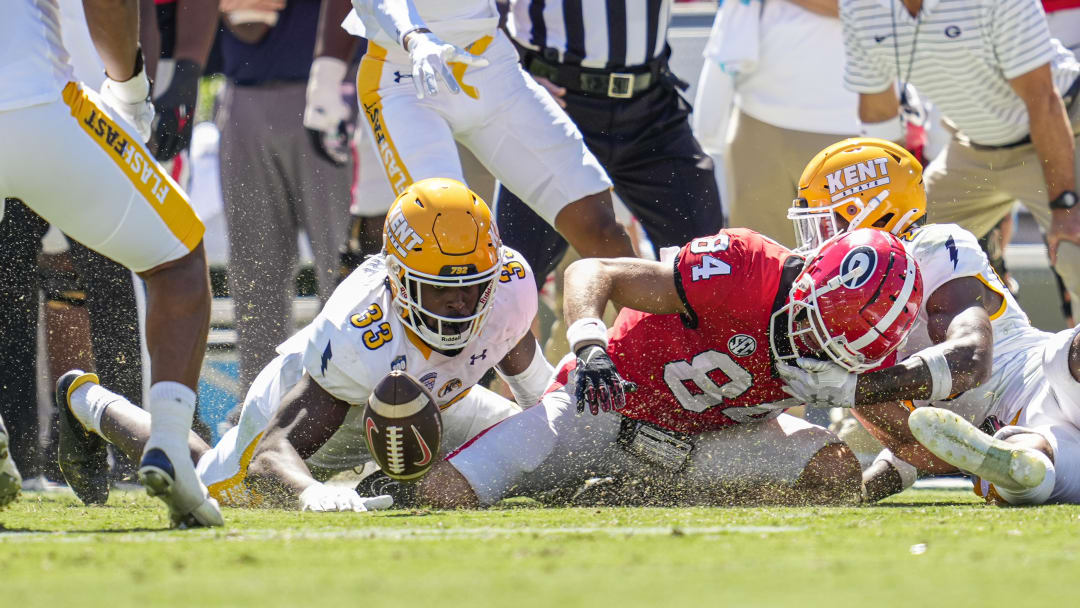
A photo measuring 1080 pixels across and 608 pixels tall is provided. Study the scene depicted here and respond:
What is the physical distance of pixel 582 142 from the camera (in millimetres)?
4656

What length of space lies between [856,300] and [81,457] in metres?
2.30

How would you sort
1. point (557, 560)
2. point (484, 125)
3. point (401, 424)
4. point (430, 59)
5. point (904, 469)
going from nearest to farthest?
point (557, 560), point (401, 424), point (430, 59), point (904, 469), point (484, 125)

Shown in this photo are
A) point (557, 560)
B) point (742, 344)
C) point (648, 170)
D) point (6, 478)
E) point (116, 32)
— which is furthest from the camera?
point (648, 170)

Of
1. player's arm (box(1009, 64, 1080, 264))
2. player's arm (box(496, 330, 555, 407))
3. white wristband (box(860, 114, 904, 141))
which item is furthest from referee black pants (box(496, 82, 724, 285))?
player's arm (box(1009, 64, 1080, 264))

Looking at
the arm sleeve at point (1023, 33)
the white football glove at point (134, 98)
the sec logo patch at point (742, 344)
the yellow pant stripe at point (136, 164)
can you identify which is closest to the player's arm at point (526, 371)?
the sec logo patch at point (742, 344)

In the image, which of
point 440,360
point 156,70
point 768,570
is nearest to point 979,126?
point 440,360

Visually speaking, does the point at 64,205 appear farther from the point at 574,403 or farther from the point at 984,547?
the point at 984,547

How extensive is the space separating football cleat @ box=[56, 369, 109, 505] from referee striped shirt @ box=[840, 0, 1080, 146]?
3.10 metres

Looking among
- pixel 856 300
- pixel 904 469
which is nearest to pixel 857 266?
pixel 856 300

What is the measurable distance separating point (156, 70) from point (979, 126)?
3034mm

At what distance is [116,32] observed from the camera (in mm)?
3504

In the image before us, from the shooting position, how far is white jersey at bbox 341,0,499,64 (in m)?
4.55

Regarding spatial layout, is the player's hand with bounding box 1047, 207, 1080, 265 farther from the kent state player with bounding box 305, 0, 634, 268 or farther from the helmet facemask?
the helmet facemask

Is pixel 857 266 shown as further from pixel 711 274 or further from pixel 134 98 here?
pixel 134 98
